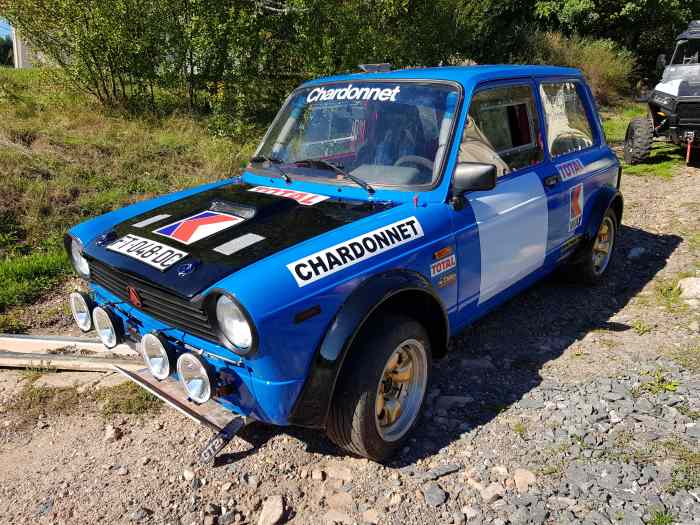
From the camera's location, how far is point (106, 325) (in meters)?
3.05

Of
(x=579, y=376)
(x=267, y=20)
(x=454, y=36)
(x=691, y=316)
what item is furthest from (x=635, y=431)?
(x=454, y=36)

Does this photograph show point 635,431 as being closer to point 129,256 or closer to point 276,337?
point 276,337

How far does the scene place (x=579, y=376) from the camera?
12.4 feet

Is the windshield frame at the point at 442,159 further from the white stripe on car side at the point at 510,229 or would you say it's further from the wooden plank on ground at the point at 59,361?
the wooden plank on ground at the point at 59,361

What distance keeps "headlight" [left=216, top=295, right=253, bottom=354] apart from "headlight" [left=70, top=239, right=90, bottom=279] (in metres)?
1.32

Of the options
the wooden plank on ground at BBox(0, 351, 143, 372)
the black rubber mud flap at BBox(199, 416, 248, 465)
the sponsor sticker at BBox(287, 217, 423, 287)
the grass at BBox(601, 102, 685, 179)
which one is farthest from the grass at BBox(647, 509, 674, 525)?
the grass at BBox(601, 102, 685, 179)

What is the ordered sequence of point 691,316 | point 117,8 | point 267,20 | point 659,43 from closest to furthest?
point 691,316 → point 117,8 → point 267,20 → point 659,43

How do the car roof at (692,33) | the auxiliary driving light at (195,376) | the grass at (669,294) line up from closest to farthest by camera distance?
the auxiliary driving light at (195,376) → the grass at (669,294) → the car roof at (692,33)

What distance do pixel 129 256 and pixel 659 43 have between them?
25250 millimetres

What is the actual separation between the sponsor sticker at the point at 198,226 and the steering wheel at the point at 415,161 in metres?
1.00

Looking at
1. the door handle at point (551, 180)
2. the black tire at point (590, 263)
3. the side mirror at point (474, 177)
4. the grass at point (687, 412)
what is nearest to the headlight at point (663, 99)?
the black tire at point (590, 263)

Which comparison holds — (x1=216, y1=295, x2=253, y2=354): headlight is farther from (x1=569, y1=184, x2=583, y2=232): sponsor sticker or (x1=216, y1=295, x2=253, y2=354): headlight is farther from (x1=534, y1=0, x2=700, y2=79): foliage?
(x1=534, y1=0, x2=700, y2=79): foliage

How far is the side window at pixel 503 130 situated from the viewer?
350cm

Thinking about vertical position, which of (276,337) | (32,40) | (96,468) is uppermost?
(32,40)
